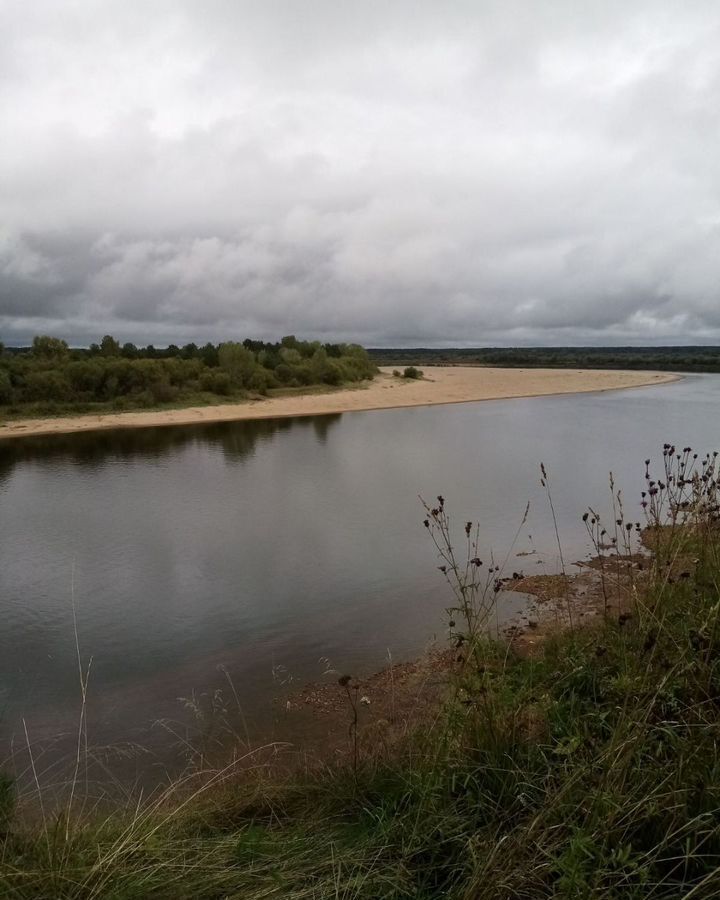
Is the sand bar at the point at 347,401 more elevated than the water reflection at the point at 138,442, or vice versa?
the sand bar at the point at 347,401

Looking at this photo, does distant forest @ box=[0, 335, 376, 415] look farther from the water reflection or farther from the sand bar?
the water reflection

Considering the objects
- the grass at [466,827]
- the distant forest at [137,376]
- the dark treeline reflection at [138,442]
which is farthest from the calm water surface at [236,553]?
the distant forest at [137,376]

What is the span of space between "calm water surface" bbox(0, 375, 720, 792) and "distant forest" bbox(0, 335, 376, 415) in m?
8.67

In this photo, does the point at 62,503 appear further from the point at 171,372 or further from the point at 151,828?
the point at 171,372

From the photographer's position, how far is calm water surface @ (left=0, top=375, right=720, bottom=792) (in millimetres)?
6617

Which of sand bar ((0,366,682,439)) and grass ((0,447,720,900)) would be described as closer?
grass ((0,447,720,900))

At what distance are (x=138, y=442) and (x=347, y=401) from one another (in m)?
20.2

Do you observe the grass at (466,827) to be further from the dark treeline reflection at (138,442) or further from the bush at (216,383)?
the bush at (216,383)

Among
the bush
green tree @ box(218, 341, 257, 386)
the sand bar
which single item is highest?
green tree @ box(218, 341, 257, 386)

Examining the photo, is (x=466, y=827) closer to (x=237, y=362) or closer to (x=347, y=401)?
(x=237, y=362)

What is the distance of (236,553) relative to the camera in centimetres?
1114

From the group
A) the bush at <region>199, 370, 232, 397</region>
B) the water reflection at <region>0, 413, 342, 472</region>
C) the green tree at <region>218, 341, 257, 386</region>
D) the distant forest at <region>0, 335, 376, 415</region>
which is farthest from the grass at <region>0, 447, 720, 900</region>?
the green tree at <region>218, 341, 257, 386</region>

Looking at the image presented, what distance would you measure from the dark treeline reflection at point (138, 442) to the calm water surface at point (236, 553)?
0.76 feet

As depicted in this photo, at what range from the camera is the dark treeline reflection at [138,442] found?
898 inches
